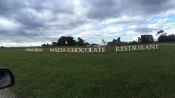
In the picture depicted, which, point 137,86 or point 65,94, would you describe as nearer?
point 65,94

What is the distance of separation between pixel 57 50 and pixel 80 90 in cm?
8597

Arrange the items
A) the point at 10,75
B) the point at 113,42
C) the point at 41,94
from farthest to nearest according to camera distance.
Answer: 1. the point at 113,42
2. the point at 41,94
3. the point at 10,75

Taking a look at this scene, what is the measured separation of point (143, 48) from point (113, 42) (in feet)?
161

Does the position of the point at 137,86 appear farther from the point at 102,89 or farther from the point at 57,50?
the point at 57,50

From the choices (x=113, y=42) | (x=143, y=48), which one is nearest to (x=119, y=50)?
(x=143, y=48)

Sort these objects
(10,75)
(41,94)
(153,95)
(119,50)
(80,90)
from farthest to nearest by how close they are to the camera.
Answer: (119,50) → (80,90) → (41,94) → (153,95) → (10,75)

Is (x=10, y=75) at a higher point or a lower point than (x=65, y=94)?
higher

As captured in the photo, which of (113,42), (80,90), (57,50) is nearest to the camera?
(80,90)

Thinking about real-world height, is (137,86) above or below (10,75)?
below

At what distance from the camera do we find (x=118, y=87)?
1548 centimetres

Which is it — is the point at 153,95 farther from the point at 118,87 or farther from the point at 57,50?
the point at 57,50

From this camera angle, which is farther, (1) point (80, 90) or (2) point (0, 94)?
(1) point (80, 90)

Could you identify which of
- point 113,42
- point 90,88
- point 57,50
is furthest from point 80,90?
point 113,42

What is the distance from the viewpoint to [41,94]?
13.8 meters
